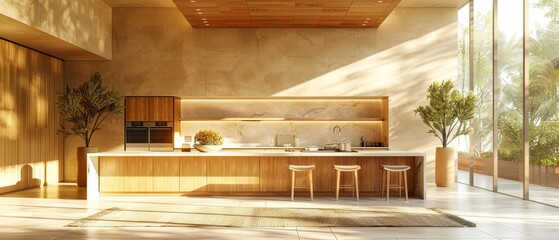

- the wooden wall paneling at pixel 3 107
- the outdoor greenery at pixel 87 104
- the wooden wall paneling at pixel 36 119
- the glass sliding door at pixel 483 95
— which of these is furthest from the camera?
the outdoor greenery at pixel 87 104

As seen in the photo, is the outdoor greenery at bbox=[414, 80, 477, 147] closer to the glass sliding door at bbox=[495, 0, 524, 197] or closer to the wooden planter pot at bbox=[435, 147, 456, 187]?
the wooden planter pot at bbox=[435, 147, 456, 187]

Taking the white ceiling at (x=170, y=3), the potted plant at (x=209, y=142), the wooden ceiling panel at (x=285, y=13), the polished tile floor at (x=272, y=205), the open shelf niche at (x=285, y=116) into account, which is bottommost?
the polished tile floor at (x=272, y=205)

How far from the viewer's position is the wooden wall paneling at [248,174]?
31.8 feet

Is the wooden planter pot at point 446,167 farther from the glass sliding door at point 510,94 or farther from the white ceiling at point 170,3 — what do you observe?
the white ceiling at point 170,3

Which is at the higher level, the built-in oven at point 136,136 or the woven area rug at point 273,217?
the built-in oven at point 136,136

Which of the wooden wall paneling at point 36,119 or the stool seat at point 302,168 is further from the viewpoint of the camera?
the wooden wall paneling at point 36,119

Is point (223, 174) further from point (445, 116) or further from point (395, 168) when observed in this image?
point (445, 116)

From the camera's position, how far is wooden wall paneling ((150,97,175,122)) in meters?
12.0

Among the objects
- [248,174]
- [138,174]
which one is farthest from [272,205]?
[138,174]

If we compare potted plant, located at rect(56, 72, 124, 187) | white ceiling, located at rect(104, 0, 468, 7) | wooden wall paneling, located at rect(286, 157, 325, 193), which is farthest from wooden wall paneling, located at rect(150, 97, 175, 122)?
wooden wall paneling, located at rect(286, 157, 325, 193)

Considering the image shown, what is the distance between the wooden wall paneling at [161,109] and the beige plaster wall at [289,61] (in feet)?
0.66

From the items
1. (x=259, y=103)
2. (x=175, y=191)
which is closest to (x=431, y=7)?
(x=259, y=103)

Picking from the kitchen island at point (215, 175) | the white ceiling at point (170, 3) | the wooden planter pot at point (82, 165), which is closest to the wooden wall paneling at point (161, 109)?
the wooden planter pot at point (82, 165)

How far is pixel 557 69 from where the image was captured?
788cm
